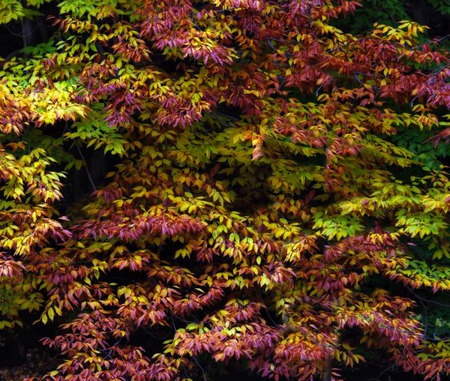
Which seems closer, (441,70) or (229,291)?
(441,70)

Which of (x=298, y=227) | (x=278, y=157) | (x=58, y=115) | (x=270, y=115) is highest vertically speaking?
(x=58, y=115)

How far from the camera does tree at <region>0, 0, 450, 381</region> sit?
654 centimetres

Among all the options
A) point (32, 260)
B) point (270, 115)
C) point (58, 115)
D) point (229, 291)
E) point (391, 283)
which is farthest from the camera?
point (391, 283)

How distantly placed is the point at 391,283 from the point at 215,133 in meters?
2.88

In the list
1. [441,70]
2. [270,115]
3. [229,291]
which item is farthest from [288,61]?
[229,291]

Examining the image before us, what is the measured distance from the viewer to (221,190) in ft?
23.9

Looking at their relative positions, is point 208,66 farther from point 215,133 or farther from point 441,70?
point 441,70

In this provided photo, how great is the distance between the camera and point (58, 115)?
20.2 feet

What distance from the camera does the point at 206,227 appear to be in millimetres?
6926

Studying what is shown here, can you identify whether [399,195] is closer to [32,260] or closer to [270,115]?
[270,115]

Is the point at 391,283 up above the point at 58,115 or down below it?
below

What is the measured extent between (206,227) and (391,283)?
2.69m

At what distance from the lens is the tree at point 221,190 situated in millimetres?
6539

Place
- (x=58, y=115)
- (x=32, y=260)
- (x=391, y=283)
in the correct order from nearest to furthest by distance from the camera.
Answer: (x=58, y=115), (x=32, y=260), (x=391, y=283)
